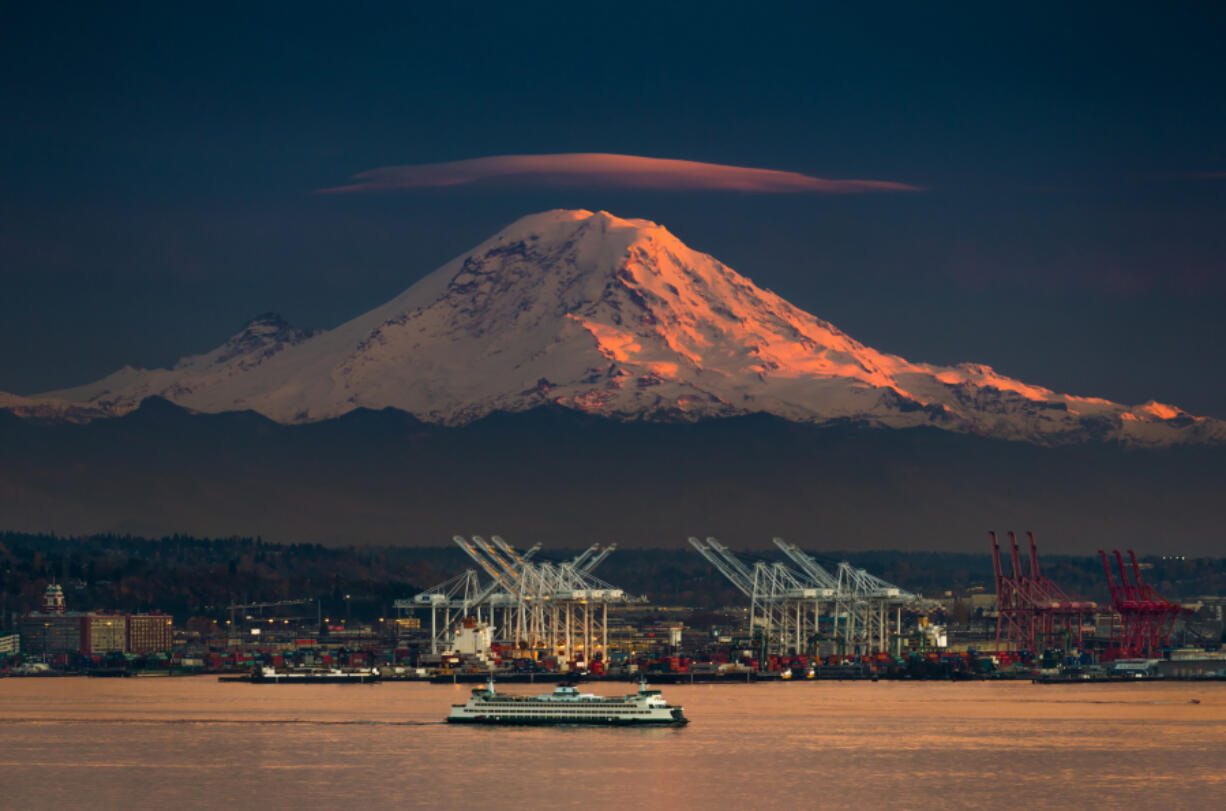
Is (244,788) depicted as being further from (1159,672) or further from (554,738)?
(1159,672)

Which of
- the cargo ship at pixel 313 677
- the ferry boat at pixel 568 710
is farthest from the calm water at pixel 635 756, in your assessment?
the cargo ship at pixel 313 677

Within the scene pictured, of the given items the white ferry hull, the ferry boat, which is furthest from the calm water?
the ferry boat

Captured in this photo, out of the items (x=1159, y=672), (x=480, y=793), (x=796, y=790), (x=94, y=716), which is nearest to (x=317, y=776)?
(x=480, y=793)

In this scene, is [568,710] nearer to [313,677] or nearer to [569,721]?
[569,721]

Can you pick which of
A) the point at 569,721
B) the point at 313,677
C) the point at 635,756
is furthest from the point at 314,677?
the point at 635,756

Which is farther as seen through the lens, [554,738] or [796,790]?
[554,738]
